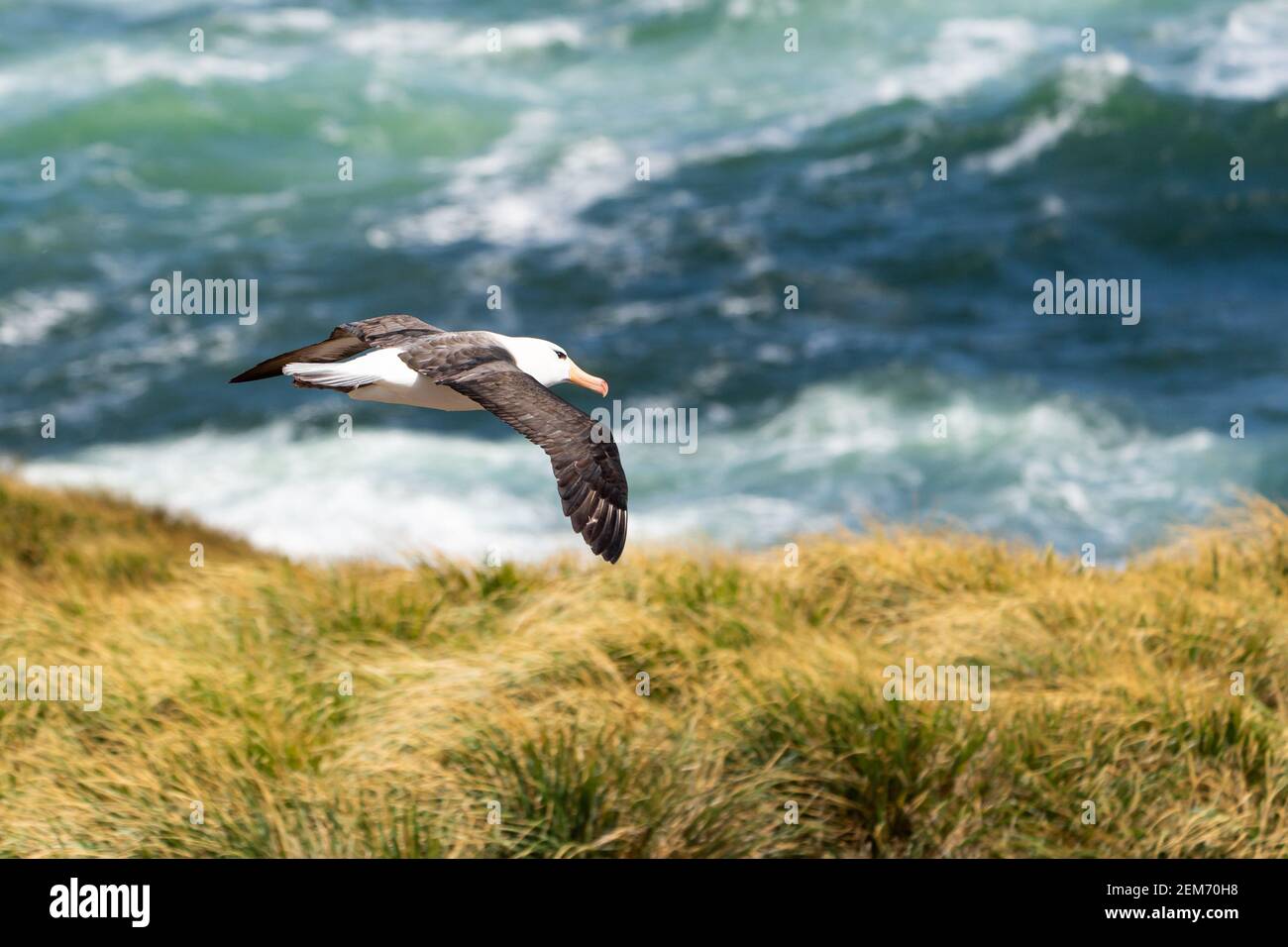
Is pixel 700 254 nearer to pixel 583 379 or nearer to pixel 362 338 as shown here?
pixel 583 379

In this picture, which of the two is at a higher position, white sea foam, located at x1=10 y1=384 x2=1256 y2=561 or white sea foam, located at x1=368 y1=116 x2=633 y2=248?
white sea foam, located at x1=368 y1=116 x2=633 y2=248

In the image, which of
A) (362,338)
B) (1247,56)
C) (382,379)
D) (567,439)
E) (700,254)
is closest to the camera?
(382,379)

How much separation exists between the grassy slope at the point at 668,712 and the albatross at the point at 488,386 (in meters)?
2.47

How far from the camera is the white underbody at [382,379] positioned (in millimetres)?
3254

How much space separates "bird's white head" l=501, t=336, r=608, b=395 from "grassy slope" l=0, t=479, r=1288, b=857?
2.43 metres

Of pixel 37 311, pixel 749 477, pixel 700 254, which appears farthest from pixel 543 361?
pixel 37 311

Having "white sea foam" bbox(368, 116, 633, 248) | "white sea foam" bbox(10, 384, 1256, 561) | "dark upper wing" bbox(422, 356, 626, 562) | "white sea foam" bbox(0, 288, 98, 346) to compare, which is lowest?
"dark upper wing" bbox(422, 356, 626, 562)

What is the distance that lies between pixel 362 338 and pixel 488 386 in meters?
0.38

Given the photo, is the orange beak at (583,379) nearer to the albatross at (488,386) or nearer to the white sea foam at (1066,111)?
the albatross at (488,386)

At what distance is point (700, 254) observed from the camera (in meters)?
23.4

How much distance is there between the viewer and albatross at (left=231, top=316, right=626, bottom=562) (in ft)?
10.8

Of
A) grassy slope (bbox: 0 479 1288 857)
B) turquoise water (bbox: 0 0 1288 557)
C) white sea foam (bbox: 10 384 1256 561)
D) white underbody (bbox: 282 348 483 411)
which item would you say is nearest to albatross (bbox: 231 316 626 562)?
white underbody (bbox: 282 348 483 411)

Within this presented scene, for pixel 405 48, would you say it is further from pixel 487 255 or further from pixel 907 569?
pixel 907 569

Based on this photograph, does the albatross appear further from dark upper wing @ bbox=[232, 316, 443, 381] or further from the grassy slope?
the grassy slope
